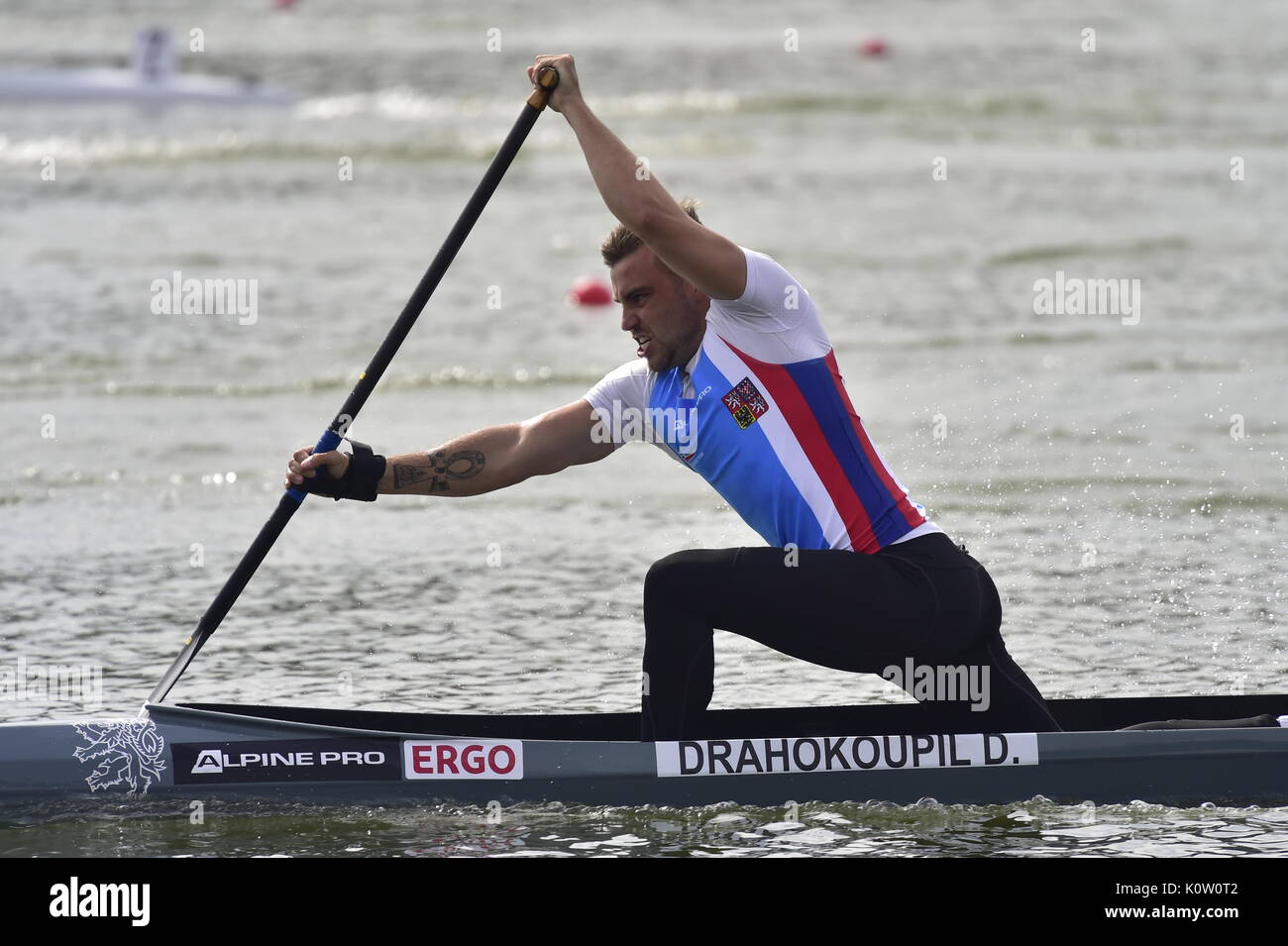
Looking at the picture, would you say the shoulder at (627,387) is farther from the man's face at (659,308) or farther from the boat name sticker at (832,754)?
the boat name sticker at (832,754)

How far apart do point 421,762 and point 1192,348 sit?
26.6 ft

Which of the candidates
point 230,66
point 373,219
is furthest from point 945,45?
point 373,219

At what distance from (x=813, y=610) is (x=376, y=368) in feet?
5.01

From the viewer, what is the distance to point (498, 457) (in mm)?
5324

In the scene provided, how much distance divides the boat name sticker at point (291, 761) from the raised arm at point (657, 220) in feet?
5.03

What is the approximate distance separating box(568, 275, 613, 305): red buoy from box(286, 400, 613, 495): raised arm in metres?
8.13

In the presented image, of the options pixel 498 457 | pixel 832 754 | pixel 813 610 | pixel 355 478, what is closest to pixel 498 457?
pixel 498 457

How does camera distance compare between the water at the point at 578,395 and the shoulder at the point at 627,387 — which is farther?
the water at the point at 578,395

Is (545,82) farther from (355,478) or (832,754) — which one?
(832,754)

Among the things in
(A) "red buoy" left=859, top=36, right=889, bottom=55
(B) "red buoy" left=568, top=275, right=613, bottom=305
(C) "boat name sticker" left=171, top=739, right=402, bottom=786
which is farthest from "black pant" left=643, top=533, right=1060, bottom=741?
(A) "red buoy" left=859, top=36, right=889, bottom=55

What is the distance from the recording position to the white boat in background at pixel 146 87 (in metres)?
24.0

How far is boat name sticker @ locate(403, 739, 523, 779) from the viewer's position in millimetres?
4996

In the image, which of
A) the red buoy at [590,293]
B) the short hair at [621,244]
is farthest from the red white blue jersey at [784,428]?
the red buoy at [590,293]

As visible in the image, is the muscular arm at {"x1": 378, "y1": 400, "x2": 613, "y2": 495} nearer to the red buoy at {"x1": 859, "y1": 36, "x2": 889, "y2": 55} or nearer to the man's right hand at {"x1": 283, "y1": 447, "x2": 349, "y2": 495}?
the man's right hand at {"x1": 283, "y1": 447, "x2": 349, "y2": 495}
